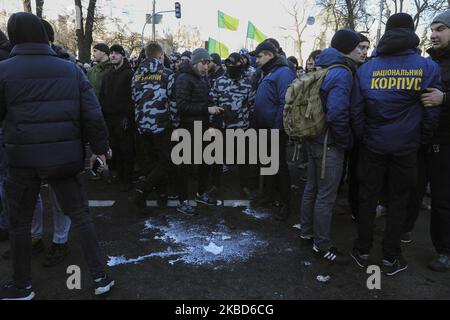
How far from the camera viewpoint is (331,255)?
356 centimetres

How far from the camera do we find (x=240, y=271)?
3.42 m

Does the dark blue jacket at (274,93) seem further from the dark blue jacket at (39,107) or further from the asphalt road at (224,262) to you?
the dark blue jacket at (39,107)

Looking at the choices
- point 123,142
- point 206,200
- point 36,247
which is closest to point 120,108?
point 123,142

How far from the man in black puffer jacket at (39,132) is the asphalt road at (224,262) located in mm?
393

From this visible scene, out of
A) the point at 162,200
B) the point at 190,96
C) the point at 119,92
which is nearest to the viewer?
the point at 190,96

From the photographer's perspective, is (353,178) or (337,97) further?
(353,178)

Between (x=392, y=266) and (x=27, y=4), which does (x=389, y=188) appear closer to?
(x=392, y=266)

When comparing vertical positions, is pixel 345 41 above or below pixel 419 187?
above

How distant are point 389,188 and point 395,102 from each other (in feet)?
2.46

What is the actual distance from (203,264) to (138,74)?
99.4 inches

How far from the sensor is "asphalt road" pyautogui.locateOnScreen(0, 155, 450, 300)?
3084mm

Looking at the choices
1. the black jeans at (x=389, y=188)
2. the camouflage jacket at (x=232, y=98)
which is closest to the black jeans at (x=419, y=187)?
the black jeans at (x=389, y=188)

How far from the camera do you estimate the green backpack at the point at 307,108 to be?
3.43 m
